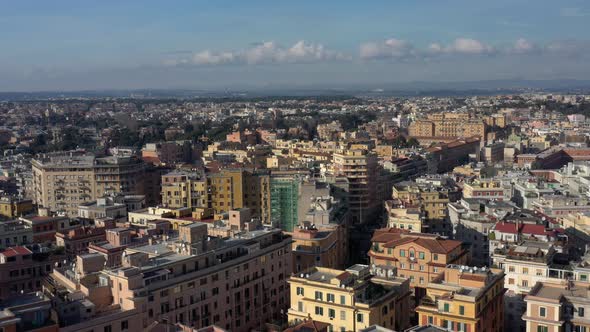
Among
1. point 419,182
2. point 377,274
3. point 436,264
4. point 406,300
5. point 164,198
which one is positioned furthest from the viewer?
point 419,182

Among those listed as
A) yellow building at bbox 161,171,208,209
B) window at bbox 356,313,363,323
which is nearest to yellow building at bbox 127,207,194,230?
yellow building at bbox 161,171,208,209

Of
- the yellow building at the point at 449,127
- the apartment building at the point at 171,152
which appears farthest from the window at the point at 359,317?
the yellow building at the point at 449,127

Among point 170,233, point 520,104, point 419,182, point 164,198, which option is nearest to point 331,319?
point 170,233

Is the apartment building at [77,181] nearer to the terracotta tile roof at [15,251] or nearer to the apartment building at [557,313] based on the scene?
the terracotta tile roof at [15,251]

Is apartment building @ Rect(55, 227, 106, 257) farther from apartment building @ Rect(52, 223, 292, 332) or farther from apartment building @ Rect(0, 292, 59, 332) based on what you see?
apartment building @ Rect(0, 292, 59, 332)

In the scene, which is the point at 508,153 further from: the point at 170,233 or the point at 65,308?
the point at 65,308

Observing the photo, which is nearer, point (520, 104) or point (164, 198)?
point (164, 198)
